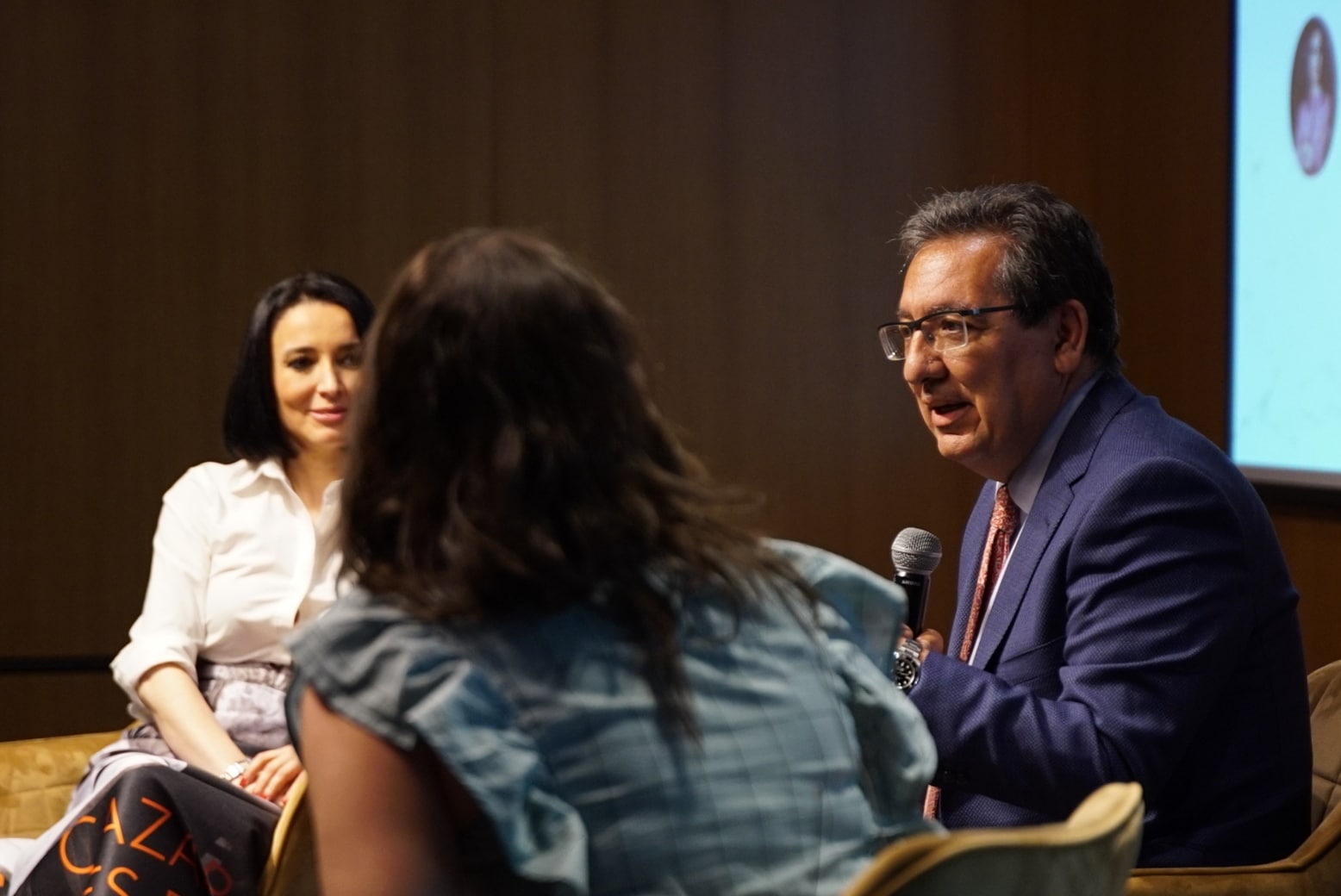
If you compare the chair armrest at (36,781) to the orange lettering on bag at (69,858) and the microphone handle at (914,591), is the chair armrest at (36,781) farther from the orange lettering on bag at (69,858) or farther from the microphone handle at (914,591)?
the microphone handle at (914,591)

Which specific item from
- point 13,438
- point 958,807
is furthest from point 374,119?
point 958,807

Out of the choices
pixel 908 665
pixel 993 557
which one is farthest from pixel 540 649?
pixel 993 557

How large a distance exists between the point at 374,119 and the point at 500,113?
40cm

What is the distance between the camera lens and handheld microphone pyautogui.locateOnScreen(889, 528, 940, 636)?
2.15 meters

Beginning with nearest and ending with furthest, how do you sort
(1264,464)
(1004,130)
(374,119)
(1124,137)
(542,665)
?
1. (542,665)
2. (1264,464)
3. (374,119)
4. (1124,137)
5. (1004,130)

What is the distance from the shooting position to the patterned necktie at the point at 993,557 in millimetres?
2289

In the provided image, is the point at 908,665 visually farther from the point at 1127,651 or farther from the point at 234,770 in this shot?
the point at 234,770

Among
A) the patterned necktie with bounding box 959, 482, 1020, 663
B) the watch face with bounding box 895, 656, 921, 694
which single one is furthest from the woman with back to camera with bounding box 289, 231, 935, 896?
the patterned necktie with bounding box 959, 482, 1020, 663

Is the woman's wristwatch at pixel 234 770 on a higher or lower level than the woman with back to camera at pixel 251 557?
lower

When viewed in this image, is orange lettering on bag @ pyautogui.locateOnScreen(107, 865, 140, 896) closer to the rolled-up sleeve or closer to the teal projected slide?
the rolled-up sleeve

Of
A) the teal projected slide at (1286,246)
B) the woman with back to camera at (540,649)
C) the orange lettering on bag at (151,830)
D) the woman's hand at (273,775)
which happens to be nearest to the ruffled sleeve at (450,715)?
the woman with back to camera at (540,649)

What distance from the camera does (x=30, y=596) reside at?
170 inches

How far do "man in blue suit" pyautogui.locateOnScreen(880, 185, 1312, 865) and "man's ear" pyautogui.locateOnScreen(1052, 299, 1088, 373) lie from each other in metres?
0.04

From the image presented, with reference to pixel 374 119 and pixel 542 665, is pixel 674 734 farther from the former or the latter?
pixel 374 119
